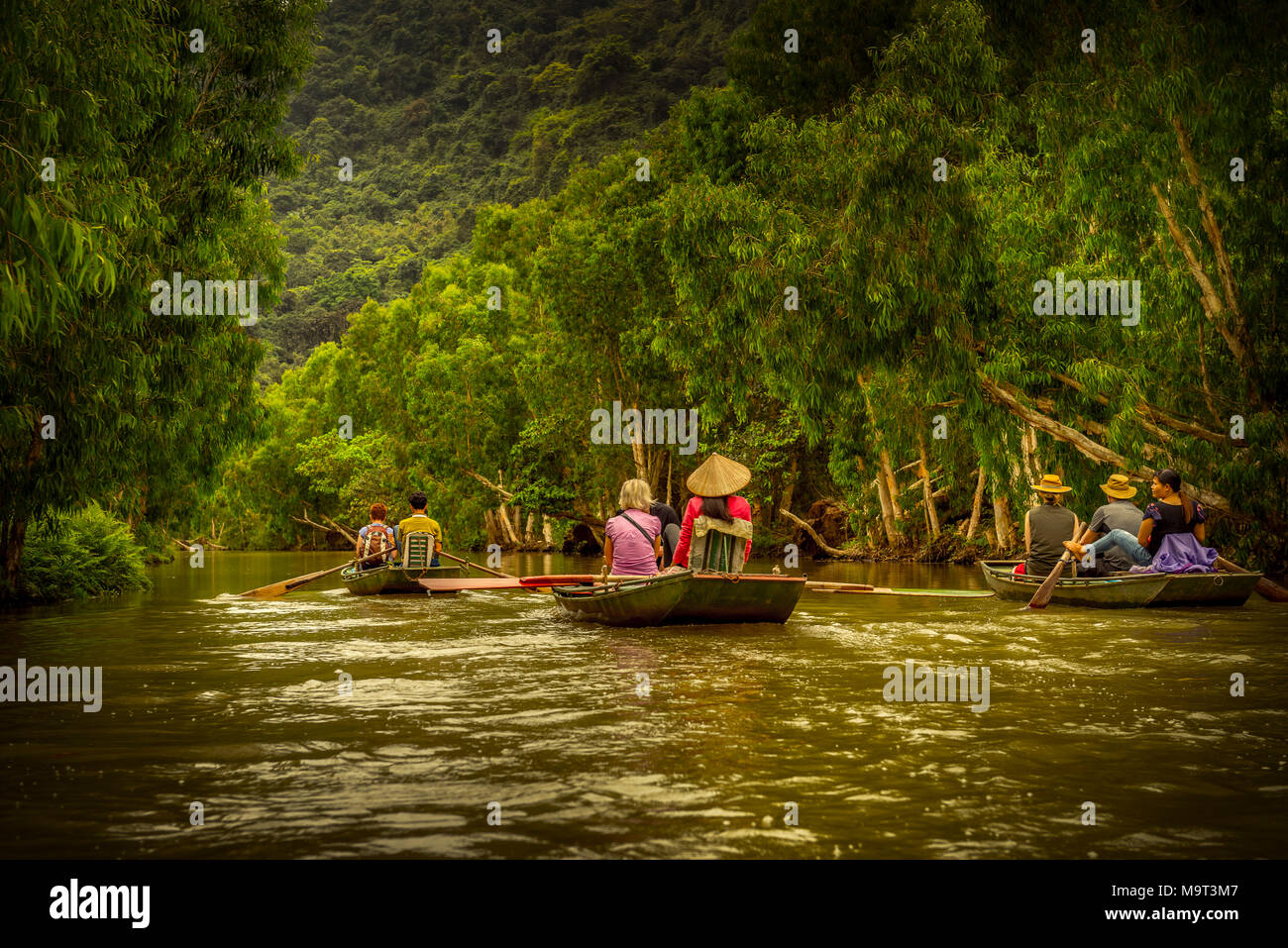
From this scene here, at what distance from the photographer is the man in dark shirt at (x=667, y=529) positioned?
50.1ft

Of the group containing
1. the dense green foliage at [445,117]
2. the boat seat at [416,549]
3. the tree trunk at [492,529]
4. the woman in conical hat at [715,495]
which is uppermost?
the dense green foliage at [445,117]

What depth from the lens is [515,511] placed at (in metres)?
61.7

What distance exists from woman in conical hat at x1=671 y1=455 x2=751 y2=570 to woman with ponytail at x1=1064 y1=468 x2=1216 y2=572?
17.6ft

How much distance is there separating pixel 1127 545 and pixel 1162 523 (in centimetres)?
57

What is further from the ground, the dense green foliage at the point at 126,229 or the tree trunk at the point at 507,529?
the dense green foliage at the point at 126,229

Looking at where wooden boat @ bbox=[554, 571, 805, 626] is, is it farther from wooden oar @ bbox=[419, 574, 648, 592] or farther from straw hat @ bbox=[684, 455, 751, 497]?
wooden oar @ bbox=[419, 574, 648, 592]

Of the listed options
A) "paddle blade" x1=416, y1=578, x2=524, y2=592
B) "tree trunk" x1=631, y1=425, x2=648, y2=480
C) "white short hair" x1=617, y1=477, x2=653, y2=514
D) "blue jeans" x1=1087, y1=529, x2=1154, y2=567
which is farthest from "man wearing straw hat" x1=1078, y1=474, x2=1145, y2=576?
"tree trunk" x1=631, y1=425, x2=648, y2=480

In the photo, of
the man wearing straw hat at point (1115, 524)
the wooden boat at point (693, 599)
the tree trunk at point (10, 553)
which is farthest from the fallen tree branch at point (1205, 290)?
the tree trunk at point (10, 553)

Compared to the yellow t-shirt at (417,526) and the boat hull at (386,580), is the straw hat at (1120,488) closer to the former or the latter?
the yellow t-shirt at (417,526)

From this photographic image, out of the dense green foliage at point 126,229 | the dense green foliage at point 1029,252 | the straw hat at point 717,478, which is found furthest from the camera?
the dense green foliage at point 1029,252

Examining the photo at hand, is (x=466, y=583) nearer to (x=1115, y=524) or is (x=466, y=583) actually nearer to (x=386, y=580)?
(x=386, y=580)

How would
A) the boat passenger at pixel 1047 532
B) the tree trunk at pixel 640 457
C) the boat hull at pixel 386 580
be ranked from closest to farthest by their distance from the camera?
the boat passenger at pixel 1047 532, the boat hull at pixel 386 580, the tree trunk at pixel 640 457

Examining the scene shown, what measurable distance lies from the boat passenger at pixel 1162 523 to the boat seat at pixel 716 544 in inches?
206
